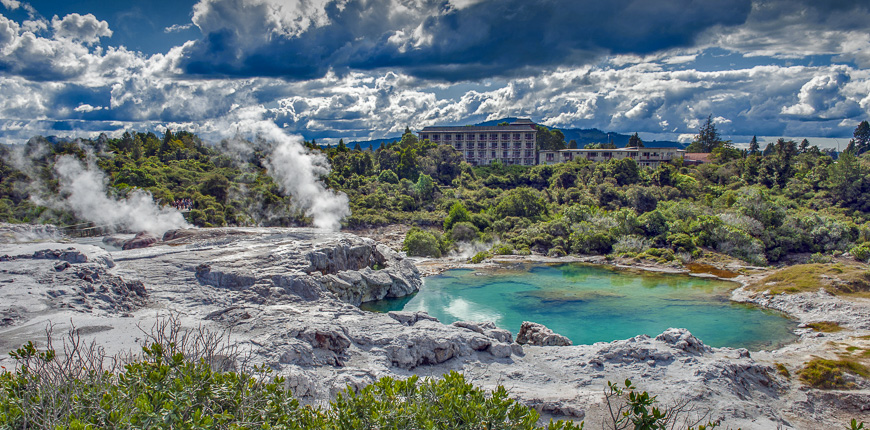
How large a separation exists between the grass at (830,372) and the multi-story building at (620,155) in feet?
167

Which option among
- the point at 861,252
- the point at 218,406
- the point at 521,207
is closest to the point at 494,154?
the point at 521,207

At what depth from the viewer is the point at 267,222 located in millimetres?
42031

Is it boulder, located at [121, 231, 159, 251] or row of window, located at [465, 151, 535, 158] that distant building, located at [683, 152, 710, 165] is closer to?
row of window, located at [465, 151, 535, 158]

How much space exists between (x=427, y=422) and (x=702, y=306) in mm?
24288

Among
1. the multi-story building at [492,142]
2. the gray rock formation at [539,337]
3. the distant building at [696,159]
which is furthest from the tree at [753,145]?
the gray rock formation at [539,337]

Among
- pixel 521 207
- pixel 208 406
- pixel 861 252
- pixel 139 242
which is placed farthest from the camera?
pixel 521 207

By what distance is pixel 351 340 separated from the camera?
47.5 ft

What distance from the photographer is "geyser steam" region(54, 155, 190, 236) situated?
104 feet

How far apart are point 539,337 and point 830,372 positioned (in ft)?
28.9

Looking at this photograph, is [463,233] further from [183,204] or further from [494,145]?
[494,145]

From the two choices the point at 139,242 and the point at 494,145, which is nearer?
the point at 139,242

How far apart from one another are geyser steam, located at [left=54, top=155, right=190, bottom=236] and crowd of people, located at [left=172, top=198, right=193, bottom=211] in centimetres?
292

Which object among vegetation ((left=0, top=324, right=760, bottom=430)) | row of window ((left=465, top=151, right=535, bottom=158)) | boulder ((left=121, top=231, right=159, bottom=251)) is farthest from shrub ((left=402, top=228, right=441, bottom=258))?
row of window ((left=465, top=151, right=535, bottom=158))

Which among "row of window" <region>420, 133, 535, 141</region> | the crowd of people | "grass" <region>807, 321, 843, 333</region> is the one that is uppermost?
"row of window" <region>420, 133, 535, 141</region>
